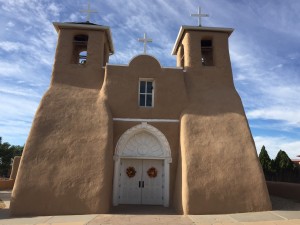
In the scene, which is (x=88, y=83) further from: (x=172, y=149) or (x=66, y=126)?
(x=172, y=149)

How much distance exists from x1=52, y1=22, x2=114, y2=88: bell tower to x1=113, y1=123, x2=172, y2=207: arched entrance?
10.7 feet

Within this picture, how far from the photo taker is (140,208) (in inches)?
465

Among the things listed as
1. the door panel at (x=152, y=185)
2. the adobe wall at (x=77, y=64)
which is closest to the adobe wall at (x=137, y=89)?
the adobe wall at (x=77, y=64)

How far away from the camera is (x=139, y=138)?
13.2m

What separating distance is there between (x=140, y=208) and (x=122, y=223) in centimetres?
292

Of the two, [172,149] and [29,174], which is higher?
[172,149]

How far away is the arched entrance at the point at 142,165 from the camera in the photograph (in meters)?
12.7

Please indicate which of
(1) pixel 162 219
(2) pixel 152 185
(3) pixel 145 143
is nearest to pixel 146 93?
(3) pixel 145 143

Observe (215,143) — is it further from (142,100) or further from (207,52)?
(207,52)

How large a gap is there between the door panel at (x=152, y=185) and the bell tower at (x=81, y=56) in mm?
4685

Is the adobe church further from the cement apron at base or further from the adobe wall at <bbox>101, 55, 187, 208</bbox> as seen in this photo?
the cement apron at base

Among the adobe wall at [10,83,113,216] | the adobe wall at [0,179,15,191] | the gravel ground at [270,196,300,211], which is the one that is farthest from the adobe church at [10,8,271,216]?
the adobe wall at [0,179,15,191]

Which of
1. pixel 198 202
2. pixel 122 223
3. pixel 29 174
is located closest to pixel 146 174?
pixel 198 202

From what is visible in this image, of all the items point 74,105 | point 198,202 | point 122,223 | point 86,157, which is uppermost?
point 74,105
